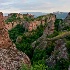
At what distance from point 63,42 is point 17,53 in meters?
21.7

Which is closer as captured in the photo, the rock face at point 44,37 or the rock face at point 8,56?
the rock face at point 8,56

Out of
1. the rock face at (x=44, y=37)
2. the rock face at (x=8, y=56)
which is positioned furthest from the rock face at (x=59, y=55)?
the rock face at (x=8, y=56)

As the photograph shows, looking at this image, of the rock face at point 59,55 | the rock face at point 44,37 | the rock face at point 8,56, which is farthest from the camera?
the rock face at point 44,37

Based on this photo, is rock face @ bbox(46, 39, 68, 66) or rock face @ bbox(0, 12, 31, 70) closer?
rock face @ bbox(0, 12, 31, 70)

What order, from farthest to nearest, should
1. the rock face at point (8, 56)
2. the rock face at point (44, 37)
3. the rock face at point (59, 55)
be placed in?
1. the rock face at point (44, 37)
2. the rock face at point (59, 55)
3. the rock face at point (8, 56)

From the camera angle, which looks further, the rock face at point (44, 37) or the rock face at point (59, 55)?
the rock face at point (44, 37)

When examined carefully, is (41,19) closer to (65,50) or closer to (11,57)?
(65,50)

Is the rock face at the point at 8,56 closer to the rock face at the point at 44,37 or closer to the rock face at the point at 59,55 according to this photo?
the rock face at the point at 59,55

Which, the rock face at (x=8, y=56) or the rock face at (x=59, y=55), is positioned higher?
the rock face at (x=8, y=56)

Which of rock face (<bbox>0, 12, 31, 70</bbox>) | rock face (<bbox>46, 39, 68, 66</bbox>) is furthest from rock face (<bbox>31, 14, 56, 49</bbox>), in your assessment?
rock face (<bbox>0, 12, 31, 70</bbox>)

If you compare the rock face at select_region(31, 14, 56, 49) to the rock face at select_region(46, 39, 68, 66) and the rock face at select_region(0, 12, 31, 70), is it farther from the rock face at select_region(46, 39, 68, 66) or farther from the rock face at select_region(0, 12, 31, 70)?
the rock face at select_region(0, 12, 31, 70)

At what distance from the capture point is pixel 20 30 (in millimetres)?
123812

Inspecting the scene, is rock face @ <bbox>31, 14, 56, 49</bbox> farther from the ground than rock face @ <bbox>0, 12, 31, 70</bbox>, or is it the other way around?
rock face @ <bbox>0, 12, 31, 70</bbox>

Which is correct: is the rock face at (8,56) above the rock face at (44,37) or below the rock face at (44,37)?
above
